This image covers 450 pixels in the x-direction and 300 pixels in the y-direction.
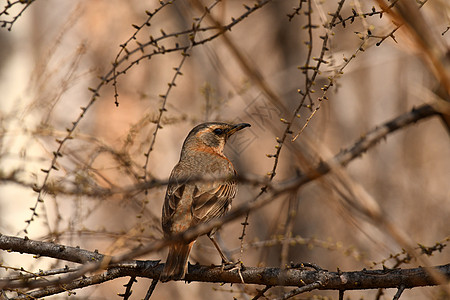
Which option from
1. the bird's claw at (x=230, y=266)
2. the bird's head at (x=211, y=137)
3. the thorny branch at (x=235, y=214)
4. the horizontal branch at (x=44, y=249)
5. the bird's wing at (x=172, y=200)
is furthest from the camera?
the bird's head at (x=211, y=137)

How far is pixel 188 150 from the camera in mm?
5602

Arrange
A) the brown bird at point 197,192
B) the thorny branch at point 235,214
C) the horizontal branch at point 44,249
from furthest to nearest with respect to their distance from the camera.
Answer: the brown bird at point 197,192 → the horizontal branch at point 44,249 → the thorny branch at point 235,214

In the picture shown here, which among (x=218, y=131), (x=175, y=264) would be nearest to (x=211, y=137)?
(x=218, y=131)

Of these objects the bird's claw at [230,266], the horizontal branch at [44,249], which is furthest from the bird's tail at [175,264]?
the horizontal branch at [44,249]

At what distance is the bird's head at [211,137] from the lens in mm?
5535

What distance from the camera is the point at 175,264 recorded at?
3840mm

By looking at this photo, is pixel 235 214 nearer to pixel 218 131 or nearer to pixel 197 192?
pixel 197 192

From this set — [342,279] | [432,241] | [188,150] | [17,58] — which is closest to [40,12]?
[17,58]

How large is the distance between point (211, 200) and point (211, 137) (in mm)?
1072

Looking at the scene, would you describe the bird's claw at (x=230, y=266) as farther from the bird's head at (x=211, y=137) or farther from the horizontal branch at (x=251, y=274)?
the bird's head at (x=211, y=137)

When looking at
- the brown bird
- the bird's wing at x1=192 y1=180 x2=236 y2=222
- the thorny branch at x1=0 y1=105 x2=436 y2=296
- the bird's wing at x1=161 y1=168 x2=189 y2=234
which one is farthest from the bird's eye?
the thorny branch at x1=0 y1=105 x2=436 y2=296

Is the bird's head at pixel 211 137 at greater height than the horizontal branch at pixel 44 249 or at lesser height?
greater

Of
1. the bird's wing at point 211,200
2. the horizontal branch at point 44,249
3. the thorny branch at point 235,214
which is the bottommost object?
the thorny branch at point 235,214

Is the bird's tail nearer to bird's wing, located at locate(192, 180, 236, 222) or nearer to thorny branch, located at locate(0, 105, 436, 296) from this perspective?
thorny branch, located at locate(0, 105, 436, 296)
